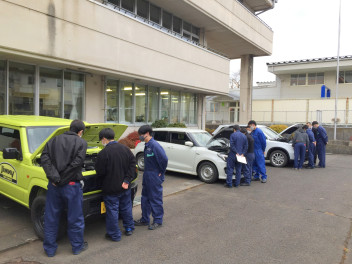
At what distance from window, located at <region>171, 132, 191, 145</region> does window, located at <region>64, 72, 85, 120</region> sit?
4.47m

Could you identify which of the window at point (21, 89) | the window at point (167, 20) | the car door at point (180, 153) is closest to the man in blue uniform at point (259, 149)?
the car door at point (180, 153)

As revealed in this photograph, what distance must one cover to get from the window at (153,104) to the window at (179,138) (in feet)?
20.0

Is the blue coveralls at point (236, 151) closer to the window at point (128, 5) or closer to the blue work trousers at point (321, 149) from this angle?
the blue work trousers at point (321, 149)

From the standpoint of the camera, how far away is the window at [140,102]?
13965mm

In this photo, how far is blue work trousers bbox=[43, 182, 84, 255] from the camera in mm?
3754

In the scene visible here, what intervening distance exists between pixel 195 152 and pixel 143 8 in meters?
8.46

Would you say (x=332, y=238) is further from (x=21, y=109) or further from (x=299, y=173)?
(x=21, y=109)

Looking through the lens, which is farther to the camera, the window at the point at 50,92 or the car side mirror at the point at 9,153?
the window at the point at 50,92

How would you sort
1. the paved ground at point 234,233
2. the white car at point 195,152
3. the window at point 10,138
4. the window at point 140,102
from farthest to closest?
the window at point 140,102 → the white car at point 195,152 → the window at point 10,138 → the paved ground at point 234,233

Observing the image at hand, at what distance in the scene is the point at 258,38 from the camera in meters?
19.6

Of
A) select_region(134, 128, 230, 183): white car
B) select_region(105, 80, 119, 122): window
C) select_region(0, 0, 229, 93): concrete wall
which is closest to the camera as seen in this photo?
select_region(0, 0, 229, 93): concrete wall

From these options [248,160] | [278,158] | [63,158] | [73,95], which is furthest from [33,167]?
[278,158]

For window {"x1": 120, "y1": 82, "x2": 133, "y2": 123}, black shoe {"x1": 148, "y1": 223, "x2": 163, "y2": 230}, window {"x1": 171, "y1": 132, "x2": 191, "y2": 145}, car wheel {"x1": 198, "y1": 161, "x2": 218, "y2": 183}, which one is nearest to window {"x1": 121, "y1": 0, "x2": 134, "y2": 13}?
window {"x1": 120, "y1": 82, "x2": 133, "y2": 123}

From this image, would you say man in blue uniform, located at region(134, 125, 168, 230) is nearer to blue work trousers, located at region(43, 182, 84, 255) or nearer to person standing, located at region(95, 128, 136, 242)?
person standing, located at region(95, 128, 136, 242)
